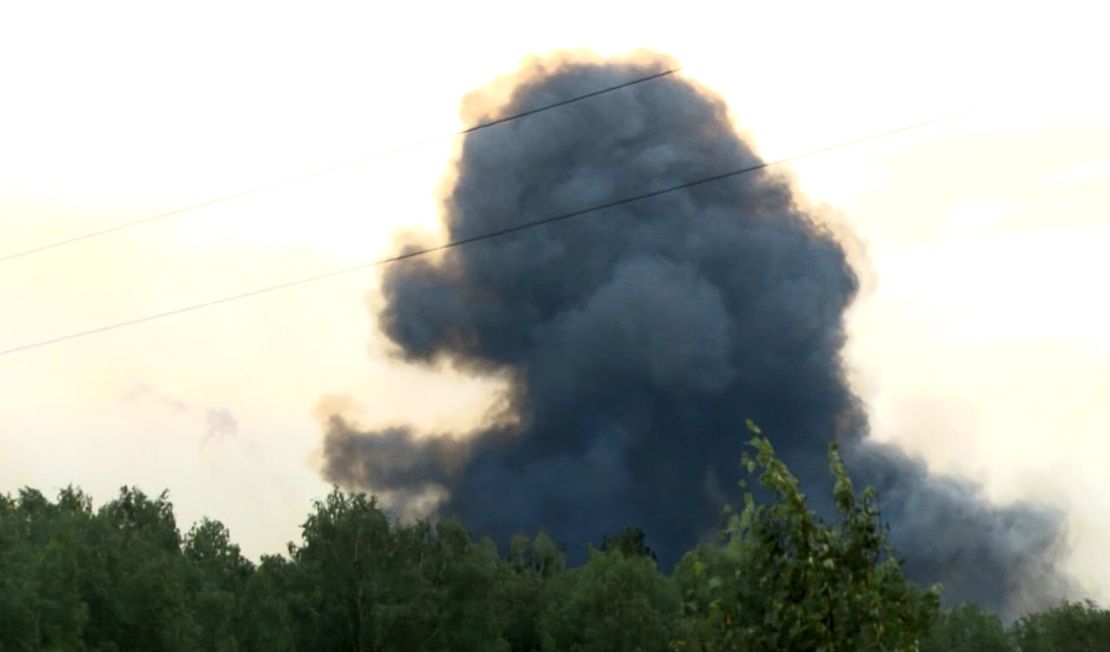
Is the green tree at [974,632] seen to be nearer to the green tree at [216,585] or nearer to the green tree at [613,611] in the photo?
the green tree at [613,611]

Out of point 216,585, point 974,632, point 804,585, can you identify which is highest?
point 974,632

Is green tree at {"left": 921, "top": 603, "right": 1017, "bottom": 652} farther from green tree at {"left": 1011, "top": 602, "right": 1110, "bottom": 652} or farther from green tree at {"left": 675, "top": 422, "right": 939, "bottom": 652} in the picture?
green tree at {"left": 675, "top": 422, "right": 939, "bottom": 652}

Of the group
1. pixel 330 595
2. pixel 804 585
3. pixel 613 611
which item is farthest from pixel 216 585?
pixel 804 585

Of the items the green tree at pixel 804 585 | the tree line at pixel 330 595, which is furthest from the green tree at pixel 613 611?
the green tree at pixel 804 585

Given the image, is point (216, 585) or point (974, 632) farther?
point (974, 632)

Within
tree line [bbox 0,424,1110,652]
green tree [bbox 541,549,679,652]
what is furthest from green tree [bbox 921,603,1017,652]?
green tree [bbox 541,549,679,652]

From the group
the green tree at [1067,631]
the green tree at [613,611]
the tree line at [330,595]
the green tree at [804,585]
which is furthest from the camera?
the green tree at [1067,631]

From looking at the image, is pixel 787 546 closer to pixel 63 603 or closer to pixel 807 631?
pixel 807 631

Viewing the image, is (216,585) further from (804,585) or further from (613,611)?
(804,585)

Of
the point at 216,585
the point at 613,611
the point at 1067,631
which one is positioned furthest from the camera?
the point at 1067,631

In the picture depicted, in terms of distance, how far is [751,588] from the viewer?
21156mm

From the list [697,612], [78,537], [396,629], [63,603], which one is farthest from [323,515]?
[697,612]

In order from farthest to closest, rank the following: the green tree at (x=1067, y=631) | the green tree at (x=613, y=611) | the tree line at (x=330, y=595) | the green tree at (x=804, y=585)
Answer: the green tree at (x=1067, y=631), the green tree at (x=613, y=611), the tree line at (x=330, y=595), the green tree at (x=804, y=585)

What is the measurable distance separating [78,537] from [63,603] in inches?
768
